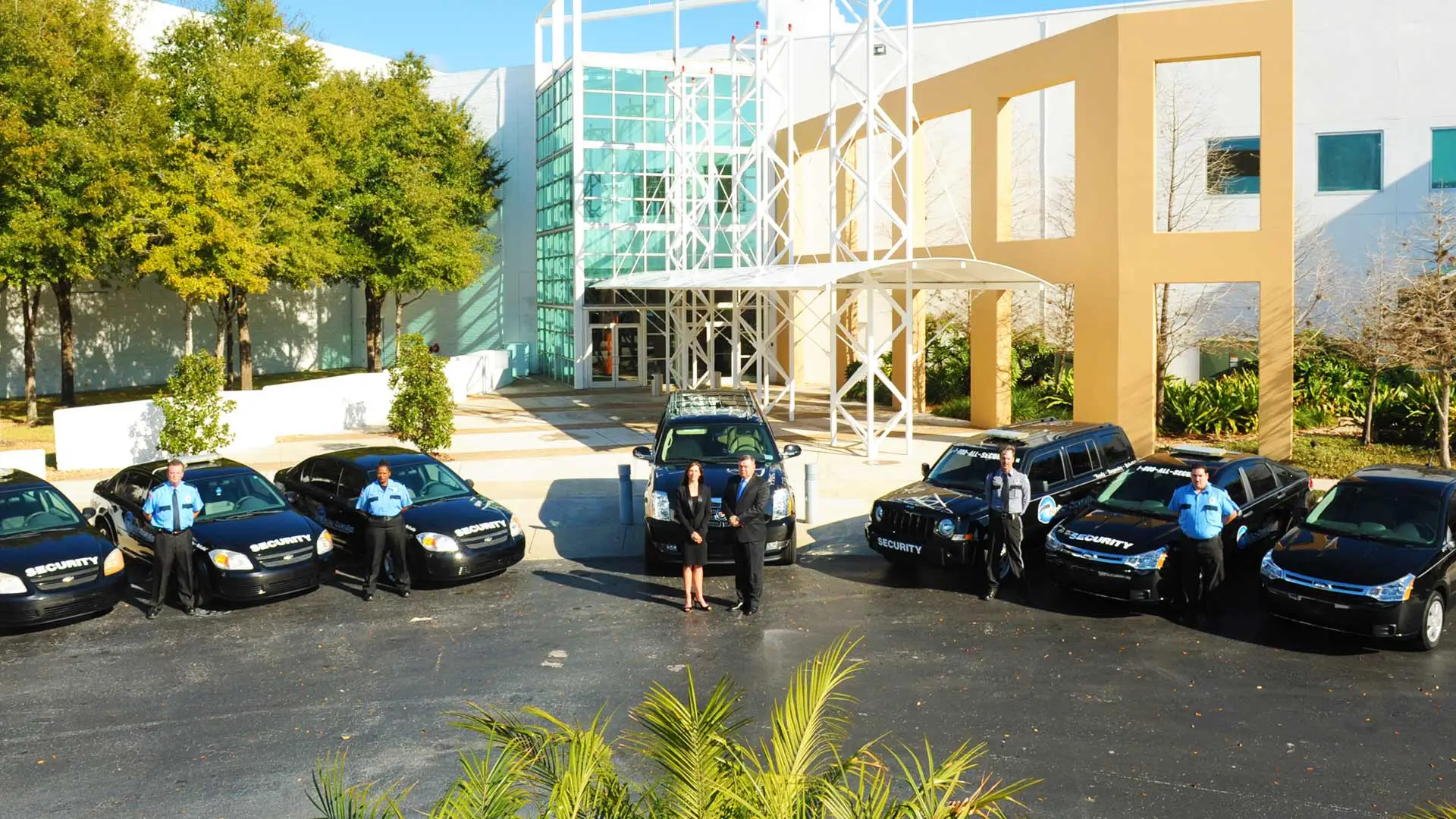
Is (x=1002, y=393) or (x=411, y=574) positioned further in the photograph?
(x=1002, y=393)

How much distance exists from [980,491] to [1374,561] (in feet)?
13.9

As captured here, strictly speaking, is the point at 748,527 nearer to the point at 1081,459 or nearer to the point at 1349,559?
the point at 1081,459

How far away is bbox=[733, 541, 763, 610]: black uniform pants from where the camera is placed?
1158 cm

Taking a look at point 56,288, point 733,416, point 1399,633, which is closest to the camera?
point 1399,633

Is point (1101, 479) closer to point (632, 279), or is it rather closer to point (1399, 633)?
point (1399, 633)

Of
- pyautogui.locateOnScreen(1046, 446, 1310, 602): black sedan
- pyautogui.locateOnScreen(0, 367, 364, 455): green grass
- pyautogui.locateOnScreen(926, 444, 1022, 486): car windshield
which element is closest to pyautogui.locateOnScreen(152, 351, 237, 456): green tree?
pyautogui.locateOnScreen(0, 367, 364, 455): green grass

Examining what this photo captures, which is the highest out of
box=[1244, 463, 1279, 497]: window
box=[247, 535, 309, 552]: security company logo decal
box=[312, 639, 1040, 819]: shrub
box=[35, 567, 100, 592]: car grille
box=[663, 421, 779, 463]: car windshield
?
box=[663, 421, 779, 463]: car windshield

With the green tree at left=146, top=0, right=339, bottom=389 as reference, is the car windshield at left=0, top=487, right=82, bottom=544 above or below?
below

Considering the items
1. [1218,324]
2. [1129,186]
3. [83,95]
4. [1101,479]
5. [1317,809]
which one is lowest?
[1317,809]

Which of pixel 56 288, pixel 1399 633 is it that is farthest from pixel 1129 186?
pixel 56 288

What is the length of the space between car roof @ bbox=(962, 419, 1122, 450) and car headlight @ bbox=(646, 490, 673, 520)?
394 cm

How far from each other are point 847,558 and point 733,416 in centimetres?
245

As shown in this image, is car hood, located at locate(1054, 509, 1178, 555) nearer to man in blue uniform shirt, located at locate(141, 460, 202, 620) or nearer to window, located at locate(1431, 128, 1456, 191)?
man in blue uniform shirt, located at locate(141, 460, 202, 620)

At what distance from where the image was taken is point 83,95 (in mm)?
24281
